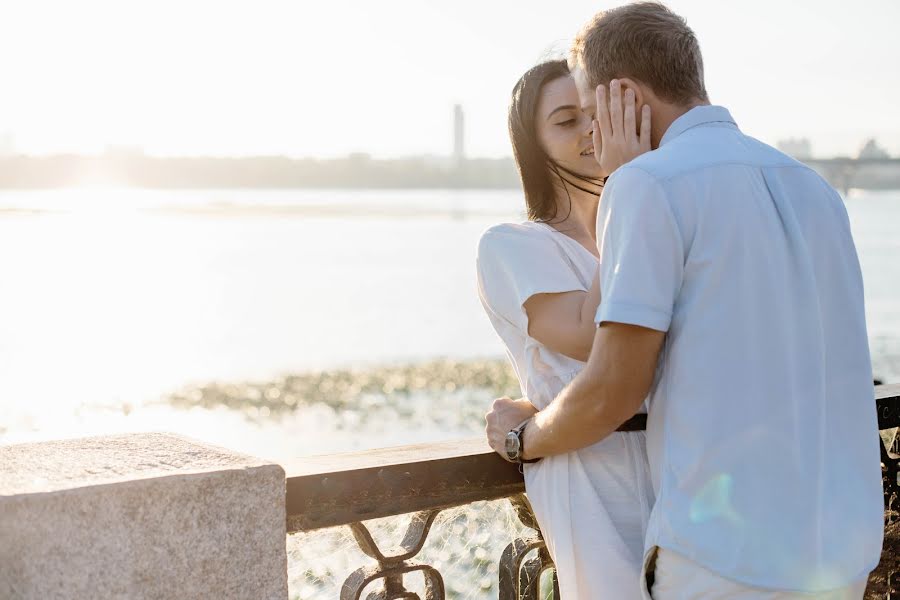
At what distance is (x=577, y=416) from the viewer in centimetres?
209

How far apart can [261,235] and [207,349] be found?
5527cm

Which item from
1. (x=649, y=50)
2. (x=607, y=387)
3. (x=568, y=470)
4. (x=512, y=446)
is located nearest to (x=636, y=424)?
(x=568, y=470)

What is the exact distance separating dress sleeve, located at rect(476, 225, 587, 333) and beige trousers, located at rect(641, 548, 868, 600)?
62cm

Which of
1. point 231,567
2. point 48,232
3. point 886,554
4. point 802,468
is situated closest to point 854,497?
point 802,468

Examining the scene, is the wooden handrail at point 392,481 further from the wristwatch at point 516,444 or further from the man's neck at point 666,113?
the man's neck at point 666,113

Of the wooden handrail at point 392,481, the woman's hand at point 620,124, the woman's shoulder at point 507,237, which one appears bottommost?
the wooden handrail at point 392,481

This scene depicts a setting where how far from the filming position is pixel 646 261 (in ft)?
6.08

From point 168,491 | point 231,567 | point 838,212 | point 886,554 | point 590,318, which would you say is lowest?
point 886,554

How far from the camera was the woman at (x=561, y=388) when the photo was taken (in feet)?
7.47

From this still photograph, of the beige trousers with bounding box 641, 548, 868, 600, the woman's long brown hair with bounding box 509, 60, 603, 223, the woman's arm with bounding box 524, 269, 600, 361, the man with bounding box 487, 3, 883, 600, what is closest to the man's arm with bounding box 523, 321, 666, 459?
the man with bounding box 487, 3, 883, 600

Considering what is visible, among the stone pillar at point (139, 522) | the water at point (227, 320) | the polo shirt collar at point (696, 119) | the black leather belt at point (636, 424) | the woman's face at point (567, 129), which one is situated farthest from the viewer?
the water at point (227, 320)

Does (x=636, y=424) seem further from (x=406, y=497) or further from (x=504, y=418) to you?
(x=406, y=497)

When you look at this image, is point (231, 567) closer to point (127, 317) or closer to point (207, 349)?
point (207, 349)

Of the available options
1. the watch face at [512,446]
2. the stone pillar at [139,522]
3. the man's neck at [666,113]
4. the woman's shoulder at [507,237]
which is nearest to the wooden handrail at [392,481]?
the watch face at [512,446]
